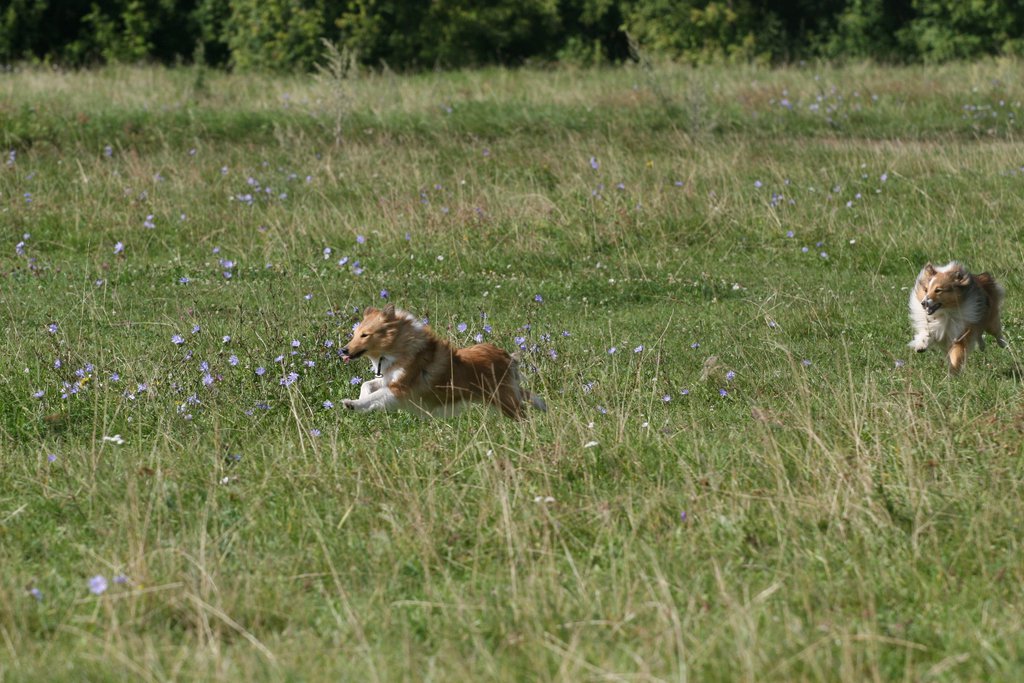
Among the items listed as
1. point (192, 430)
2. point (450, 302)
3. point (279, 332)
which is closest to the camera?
point (192, 430)

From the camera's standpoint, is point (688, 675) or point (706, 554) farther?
point (706, 554)

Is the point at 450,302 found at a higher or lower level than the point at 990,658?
lower

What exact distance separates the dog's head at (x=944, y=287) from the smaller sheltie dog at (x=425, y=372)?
2940 millimetres

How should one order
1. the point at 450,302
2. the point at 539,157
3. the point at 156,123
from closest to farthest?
the point at 450,302
the point at 539,157
the point at 156,123

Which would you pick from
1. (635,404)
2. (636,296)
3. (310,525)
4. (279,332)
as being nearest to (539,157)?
(636,296)

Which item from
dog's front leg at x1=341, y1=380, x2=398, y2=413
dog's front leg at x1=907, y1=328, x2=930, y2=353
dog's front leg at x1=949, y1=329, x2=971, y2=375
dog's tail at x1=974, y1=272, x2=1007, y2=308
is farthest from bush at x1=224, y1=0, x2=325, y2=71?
dog's front leg at x1=341, y1=380, x2=398, y2=413

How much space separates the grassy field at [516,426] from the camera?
4.49 m

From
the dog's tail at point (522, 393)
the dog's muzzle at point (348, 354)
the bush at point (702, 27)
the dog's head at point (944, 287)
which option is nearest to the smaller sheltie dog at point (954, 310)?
the dog's head at point (944, 287)

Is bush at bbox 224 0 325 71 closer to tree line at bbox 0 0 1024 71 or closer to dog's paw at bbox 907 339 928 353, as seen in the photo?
tree line at bbox 0 0 1024 71

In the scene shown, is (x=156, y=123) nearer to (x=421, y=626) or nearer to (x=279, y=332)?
(x=279, y=332)

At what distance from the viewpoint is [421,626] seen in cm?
464

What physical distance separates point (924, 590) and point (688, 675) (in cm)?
110

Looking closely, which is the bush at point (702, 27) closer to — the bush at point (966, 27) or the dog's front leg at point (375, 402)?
the bush at point (966, 27)

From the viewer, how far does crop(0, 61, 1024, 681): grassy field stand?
4488mm
